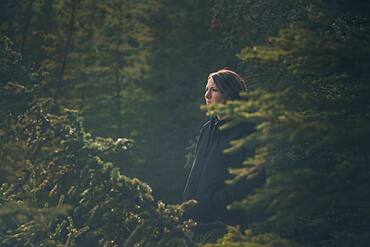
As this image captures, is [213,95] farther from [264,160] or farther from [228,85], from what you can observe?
[264,160]

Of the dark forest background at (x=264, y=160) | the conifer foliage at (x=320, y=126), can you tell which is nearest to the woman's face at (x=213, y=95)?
the dark forest background at (x=264, y=160)

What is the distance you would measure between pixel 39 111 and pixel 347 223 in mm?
1681

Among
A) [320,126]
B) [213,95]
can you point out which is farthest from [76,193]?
[320,126]

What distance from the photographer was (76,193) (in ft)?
11.7

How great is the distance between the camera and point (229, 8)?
770 cm

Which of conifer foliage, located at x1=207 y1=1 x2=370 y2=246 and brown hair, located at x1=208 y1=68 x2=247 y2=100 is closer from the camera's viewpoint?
conifer foliage, located at x1=207 y1=1 x2=370 y2=246

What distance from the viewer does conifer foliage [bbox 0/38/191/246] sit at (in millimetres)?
3332

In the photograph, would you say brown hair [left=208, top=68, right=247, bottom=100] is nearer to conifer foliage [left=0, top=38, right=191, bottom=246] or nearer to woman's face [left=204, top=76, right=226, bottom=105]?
woman's face [left=204, top=76, right=226, bottom=105]

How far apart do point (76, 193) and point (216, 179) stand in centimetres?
79

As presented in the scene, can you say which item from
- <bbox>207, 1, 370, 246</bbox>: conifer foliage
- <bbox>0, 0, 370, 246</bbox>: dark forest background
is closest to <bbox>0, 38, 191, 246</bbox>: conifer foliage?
<bbox>0, 0, 370, 246</bbox>: dark forest background

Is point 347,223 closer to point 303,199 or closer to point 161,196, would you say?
point 303,199

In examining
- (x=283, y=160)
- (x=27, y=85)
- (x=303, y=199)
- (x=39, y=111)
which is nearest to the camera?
(x=303, y=199)

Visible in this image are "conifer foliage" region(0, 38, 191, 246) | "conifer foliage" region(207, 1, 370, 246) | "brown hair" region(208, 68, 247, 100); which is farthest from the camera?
"brown hair" region(208, 68, 247, 100)

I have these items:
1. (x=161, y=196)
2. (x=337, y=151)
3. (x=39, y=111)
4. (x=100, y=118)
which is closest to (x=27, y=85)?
(x=39, y=111)
